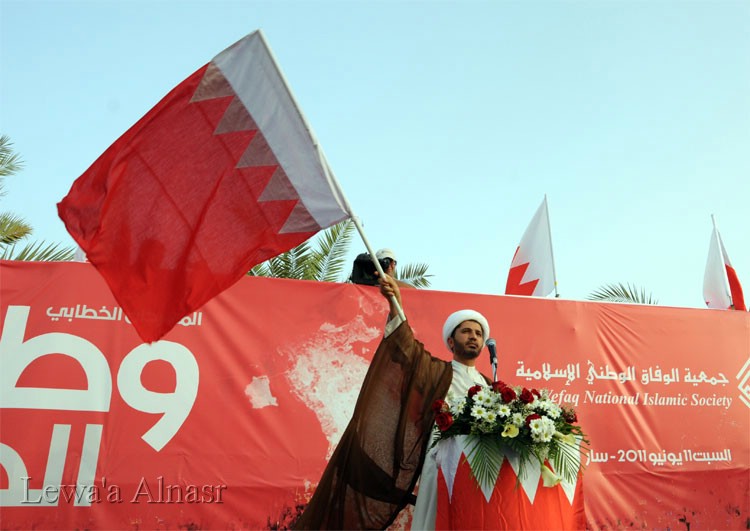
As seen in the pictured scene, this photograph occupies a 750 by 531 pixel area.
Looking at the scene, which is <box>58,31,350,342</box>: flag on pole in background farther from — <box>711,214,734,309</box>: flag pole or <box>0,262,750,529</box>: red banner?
<box>711,214,734,309</box>: flag pole

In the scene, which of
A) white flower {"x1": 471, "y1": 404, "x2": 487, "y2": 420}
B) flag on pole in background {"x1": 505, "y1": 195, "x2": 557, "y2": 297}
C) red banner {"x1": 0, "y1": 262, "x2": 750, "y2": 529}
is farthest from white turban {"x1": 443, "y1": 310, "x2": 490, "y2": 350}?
flag on pole in background {"x1": 505, "y1": 195, "x2": 557, "y2": 297}

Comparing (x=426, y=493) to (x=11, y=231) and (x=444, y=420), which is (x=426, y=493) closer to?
(x=444, y=420)

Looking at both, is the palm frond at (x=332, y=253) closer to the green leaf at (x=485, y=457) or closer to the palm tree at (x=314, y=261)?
the palm tree at (x=314, y=261)

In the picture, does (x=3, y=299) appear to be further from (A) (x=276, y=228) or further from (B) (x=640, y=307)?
(B) (x=640, y=307)

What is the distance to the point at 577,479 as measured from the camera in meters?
4.10

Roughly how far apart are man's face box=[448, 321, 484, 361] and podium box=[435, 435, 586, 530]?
1094 mm

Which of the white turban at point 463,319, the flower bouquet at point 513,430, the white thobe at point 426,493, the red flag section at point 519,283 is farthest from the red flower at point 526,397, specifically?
the red flag section at point 519,283

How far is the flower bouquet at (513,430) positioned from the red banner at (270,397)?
201cm

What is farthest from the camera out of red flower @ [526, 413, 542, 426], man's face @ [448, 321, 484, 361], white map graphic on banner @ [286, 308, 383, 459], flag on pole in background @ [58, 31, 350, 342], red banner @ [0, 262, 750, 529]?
white map graphic on banner @ [286, 308, 383, 459]

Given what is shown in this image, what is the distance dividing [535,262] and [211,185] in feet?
16.7

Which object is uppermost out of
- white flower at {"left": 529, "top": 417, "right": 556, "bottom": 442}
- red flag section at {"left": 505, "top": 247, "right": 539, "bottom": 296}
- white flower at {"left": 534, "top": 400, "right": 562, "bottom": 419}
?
red flag section at {"left": 505, "top": 247, "right": 539, "bottom": 296}

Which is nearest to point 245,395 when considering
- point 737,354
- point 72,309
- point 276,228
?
point 72,309

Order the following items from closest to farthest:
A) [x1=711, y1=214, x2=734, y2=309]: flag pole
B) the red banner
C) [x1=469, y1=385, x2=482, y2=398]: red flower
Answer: [x1=469, y1=385, x2=482, y2=398]: red flower, the red banner, [x1=711, y1=214, x2=734, y2=309]: flag pole

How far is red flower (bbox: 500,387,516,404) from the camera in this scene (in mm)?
4008
